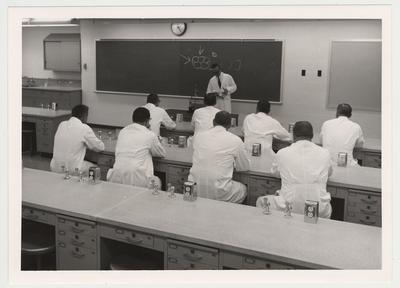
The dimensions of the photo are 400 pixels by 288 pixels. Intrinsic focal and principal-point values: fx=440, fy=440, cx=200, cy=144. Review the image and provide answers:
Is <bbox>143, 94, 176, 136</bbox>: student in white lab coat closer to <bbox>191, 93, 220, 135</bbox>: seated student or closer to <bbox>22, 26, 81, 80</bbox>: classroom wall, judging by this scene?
<bbox>191, 93, 220, 135</bbox>: seated student

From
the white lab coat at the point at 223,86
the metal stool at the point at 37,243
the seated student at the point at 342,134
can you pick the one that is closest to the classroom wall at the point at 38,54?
the white lab coat at the point at 223,86

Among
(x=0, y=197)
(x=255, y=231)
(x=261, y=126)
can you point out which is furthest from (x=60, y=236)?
(x=261, y=126)

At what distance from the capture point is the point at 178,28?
7.46 meters

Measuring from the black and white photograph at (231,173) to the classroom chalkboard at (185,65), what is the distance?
0.04m

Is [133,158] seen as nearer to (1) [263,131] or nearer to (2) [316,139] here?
(1) [263,131]

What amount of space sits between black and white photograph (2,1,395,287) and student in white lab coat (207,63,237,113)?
0.02 m

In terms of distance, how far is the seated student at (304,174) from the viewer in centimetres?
285

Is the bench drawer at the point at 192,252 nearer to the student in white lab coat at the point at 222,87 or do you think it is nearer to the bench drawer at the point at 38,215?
the bench drawer at the point at 38,215

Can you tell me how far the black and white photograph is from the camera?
78.9 inches

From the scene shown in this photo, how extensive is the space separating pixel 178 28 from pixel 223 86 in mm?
1377

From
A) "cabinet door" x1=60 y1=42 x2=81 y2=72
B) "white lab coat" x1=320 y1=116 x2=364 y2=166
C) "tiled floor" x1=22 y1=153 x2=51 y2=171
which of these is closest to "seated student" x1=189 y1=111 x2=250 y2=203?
"white lab coat" x1=320 y1=116 x2=364 y2=166

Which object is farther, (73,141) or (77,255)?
(73,141)

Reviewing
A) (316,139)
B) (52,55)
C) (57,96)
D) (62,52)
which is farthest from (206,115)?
(52,55)
